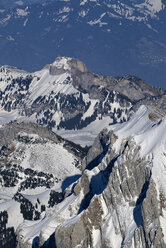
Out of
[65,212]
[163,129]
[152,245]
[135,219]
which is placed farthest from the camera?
[65,212]

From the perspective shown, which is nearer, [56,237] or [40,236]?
[56,237]

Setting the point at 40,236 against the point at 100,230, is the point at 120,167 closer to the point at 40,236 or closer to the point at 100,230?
the point at 100,230

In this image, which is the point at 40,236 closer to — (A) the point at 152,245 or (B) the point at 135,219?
(B) the point at 135,219

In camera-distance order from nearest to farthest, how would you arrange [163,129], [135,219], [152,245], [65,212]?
[152,245] < [135,219] < [163,129] < [65,212]

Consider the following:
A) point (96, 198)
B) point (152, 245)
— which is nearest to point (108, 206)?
point (96, 198)

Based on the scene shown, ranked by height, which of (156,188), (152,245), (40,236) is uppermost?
(156,188)

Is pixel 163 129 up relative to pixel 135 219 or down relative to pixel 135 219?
up

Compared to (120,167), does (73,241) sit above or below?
below

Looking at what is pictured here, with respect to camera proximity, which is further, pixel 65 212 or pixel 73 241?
pixel 65 212

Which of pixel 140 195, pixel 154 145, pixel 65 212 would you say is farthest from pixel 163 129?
pixel 65 212
